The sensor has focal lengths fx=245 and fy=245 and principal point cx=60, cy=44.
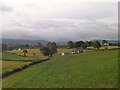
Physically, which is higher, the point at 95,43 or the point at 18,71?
the point at 95,43

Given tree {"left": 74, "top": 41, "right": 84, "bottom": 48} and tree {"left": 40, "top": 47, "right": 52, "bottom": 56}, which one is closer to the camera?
tree {"left": 40, "top": 47, "right": 52, "bottom": 56}

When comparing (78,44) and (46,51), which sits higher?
(78,44)

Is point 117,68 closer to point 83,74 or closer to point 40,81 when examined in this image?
point 83,74

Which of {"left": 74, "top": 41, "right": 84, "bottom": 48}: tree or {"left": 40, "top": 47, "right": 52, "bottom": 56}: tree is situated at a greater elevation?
{"left": 74, "top": 41, "right": 84, "bottom": 48}: tree

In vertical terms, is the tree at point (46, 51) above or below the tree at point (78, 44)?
below

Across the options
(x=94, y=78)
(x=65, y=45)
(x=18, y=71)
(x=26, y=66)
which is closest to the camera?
(x=94, y=78)

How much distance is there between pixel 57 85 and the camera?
33.2 m

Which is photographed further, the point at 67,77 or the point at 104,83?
the point at 67,77

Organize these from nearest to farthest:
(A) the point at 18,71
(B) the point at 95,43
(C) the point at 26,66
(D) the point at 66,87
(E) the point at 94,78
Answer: (D) the point at 66,87, (E) the point at 94,78, (A) the point at 18,71, (C) the point at 26,66, (B) the point at 95,43

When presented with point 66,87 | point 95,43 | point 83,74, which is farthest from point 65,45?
point 66,87

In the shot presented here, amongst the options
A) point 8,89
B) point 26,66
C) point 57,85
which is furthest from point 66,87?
point 26,66

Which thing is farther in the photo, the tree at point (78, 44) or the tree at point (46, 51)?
the tree at point (78, 44)

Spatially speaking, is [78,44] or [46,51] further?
[78,44]

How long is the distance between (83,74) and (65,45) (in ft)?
Answer: 286
